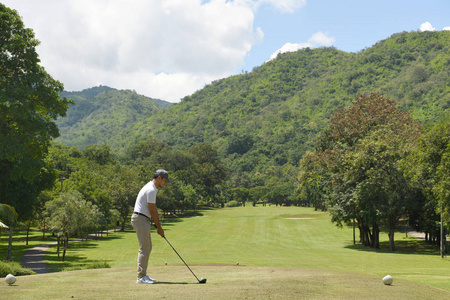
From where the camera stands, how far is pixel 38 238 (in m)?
61.2

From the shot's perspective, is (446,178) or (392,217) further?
(392,217)

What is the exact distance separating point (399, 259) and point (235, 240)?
28781mm

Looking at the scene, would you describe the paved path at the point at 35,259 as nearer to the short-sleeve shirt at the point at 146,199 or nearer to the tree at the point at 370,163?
the short-sleeve shirt at the point at 146,199

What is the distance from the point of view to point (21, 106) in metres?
28.0

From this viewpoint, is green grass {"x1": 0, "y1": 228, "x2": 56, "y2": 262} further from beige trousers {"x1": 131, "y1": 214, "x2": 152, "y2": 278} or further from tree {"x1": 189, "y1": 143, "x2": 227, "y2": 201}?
tree {"x1": 189, "y1": 143, "x2": 227, "y2": 201}

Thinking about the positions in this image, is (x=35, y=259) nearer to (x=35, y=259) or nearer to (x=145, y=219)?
(x=35, y=259)

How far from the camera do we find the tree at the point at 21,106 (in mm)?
28078

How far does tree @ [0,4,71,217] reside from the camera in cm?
2808

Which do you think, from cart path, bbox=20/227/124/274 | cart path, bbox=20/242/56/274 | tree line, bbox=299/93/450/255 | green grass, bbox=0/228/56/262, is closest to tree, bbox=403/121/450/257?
tree line, bbox=299/93/450/255

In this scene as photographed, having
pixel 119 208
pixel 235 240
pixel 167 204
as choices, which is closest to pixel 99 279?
pixel 235 240

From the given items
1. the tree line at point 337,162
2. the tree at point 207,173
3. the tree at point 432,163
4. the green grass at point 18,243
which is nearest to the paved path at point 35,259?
the green grass at point 18,243

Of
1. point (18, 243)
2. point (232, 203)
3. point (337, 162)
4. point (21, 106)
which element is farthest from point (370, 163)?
point (232, 203)

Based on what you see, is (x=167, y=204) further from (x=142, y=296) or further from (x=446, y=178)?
(x=142, y=296)

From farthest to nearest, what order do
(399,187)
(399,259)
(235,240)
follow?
(235,240)
(399,187)
(399,259)
